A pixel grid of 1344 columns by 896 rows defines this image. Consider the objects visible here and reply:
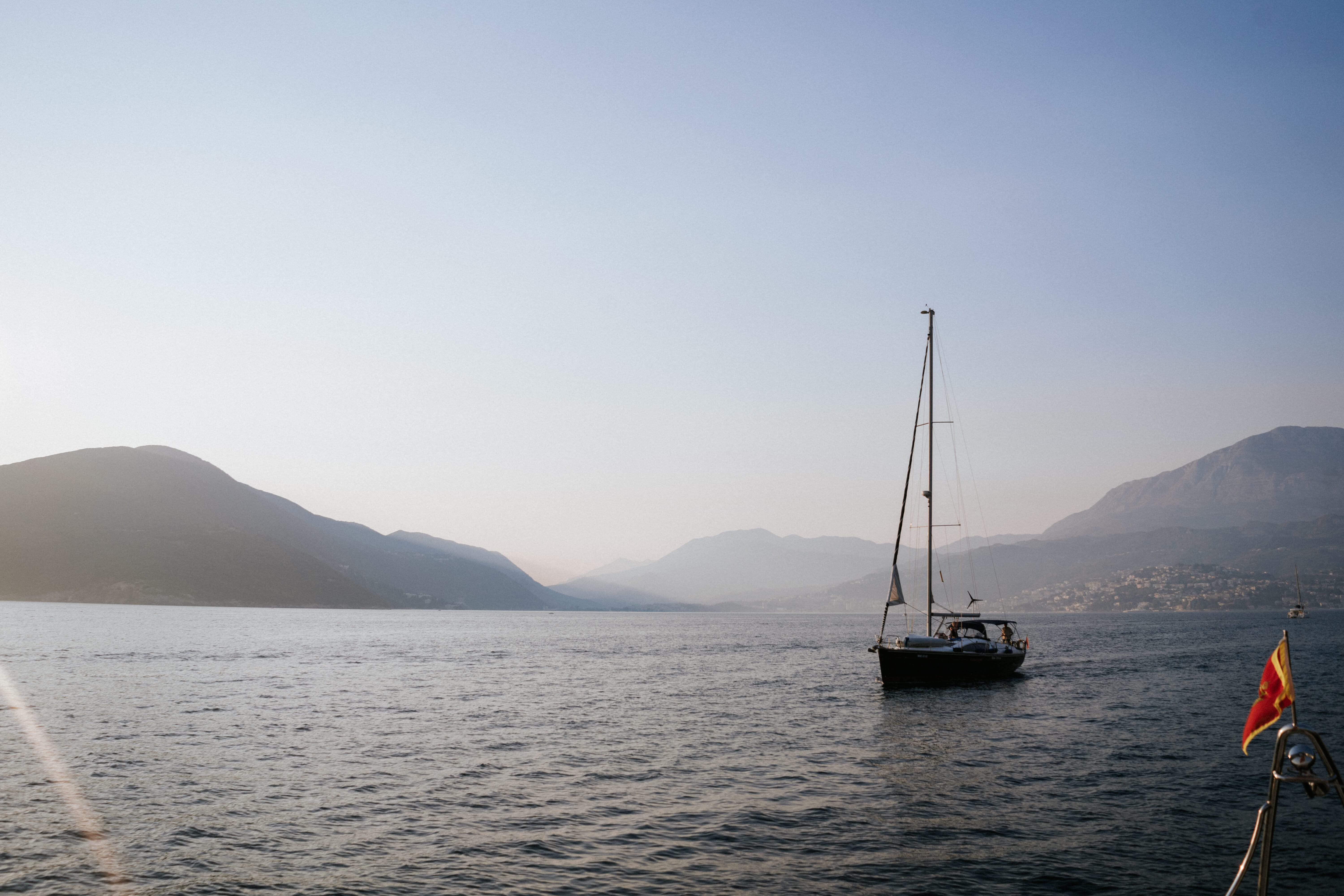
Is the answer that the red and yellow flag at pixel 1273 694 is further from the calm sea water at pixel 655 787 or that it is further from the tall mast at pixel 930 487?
the tall mast at pixel 930 487

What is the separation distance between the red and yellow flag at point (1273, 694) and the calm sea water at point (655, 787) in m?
8.50

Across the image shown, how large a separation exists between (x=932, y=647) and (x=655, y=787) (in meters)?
37.1

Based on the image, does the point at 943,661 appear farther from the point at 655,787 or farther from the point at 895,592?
the point at 655,787

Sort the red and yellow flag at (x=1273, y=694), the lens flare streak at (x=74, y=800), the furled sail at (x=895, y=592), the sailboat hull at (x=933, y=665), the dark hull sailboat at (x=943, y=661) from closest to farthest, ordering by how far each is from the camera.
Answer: the red and yellow flag at (x=1273, y=694), the lens flare streak at (x=74, y=800), the sailboat hull at (x=933, y=665), the dark hull sailboat at (x=943, y=661), the furled sail at (x=895, y=592)

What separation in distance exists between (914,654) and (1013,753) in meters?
22.9

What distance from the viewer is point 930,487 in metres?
65.3

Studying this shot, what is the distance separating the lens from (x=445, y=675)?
235ft

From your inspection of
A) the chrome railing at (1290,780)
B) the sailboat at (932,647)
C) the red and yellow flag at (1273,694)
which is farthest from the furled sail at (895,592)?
the chrome railing at (1290,780)

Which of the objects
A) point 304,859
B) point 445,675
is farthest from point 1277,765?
point 445,675

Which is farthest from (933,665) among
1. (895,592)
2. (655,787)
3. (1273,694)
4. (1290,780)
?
(1290,780)

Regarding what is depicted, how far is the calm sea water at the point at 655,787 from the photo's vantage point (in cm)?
1903

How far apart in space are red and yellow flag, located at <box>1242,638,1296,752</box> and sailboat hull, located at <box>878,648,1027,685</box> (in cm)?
4605

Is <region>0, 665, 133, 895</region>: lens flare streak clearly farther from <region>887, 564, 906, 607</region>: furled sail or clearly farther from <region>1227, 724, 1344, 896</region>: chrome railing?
<region>887, 564, 906, 607</region>: furled sail

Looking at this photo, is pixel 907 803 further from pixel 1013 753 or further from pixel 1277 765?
pixel 1277 765
